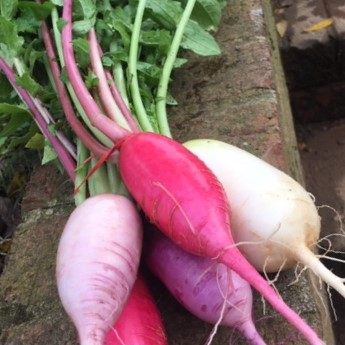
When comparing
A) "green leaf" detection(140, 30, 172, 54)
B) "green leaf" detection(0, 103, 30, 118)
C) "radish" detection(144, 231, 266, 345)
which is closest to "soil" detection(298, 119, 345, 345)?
"green leaf" detection(140, 30, 172, 54)

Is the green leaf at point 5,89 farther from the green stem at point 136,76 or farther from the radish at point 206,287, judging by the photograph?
the radish at point 206,287

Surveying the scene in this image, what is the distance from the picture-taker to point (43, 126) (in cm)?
153

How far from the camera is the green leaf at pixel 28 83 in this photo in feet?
4.81

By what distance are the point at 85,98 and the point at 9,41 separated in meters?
0.31

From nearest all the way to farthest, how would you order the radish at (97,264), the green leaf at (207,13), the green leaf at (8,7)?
the radish at (97,264)
the green leaf at (8,7)
the green leaf at (207,13)

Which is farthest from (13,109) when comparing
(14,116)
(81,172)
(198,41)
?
(198,41)

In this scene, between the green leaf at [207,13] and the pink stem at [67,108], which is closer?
the pink stem at [67,108]

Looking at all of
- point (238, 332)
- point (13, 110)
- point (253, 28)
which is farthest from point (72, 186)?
point (253, 28)

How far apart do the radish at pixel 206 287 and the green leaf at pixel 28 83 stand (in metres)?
0.54

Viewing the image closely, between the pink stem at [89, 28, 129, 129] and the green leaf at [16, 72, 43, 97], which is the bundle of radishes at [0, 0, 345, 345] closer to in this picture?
the pink stem at [89, 28, 129, 129]

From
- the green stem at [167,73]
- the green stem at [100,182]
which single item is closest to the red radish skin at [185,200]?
the green stem at [100,182]

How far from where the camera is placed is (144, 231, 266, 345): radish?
3.51 feet

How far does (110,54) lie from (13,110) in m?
0.27

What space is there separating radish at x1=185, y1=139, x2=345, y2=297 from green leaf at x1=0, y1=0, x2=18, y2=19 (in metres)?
0.77
